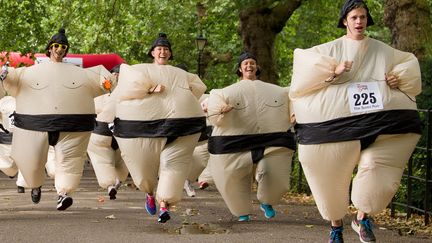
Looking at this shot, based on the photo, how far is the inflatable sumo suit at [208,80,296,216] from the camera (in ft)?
44.0

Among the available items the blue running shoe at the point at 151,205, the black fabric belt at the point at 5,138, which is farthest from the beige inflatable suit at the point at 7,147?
the blue running shoe at the point at 151,205

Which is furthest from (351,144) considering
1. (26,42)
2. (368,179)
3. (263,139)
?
(26,42)

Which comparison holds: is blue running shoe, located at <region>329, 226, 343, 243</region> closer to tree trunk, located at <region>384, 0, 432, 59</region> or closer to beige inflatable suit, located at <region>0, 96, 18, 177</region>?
tree trunk, located at <region>384, 0, 432, 59</region>

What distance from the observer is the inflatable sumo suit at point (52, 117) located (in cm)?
1375

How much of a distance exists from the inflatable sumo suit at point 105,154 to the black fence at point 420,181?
465 centimetres

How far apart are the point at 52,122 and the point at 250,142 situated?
7.46 feet

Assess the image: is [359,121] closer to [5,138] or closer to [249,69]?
[249,69]

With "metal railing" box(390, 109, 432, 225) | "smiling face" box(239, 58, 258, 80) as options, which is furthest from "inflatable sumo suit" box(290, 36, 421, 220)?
"smiling face" box(239, 58, 258, 80)

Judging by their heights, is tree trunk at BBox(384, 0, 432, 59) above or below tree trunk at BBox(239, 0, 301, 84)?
above

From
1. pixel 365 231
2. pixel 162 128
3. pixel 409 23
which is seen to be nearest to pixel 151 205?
pixel 162 128

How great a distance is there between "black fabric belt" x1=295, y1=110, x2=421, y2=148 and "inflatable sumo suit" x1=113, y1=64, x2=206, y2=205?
3.51 metres

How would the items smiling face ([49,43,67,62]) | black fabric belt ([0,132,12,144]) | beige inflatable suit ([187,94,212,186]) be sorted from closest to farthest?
smiling face ([49,43,67,62]) → beige inflatable suit ([187,94,212,186]) → black fabric belt ([0,132,12,144])

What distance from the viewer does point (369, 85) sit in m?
9.91

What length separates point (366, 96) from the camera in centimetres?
990
